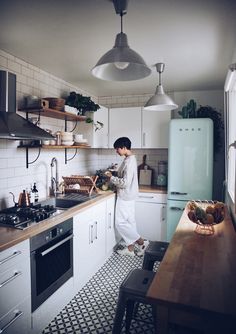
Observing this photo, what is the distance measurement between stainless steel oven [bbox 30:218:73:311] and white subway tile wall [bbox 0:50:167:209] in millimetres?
705

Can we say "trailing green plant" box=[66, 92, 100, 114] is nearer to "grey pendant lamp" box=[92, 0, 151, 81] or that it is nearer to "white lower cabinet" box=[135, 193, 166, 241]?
"white lower cabinet" box=[135, 193, 166, 241]

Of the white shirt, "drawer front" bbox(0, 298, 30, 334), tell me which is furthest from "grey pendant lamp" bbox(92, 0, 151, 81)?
the white shirt

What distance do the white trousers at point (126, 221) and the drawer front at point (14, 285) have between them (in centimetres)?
181

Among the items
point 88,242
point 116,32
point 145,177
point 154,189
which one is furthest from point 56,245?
point 145,177

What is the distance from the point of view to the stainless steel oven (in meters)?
1.90

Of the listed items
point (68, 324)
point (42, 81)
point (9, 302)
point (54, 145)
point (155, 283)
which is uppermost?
point (42, 81)

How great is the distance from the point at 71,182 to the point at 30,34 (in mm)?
1808

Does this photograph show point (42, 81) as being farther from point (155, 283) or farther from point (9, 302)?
point (155, 283)

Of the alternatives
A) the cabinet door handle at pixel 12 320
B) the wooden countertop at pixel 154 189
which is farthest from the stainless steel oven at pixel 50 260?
the wooden countertop at pixel 154 189

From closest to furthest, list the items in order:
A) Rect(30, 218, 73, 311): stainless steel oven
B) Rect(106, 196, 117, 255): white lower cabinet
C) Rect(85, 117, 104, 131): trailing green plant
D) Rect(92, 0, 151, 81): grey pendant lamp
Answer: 1. Rect(92, 0, 151, 81): grey pendant lamp
2. Rect(30, 218, 73, 311): stainless steel oven
3. Rect(106, 196, 117, 255): white lower cabinet
4. Rect(85, 117, 104, 131): trailing green plant

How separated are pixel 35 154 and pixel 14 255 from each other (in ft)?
4.79

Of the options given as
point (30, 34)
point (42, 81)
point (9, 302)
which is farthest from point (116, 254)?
point (30, 34)

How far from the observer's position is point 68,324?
213cm

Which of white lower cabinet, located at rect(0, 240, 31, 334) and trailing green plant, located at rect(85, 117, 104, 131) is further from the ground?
trailing green plant, located at rect(85, 117, 104, 131)
